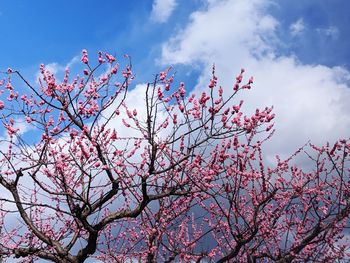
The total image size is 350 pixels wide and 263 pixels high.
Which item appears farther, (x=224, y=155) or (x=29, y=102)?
(x=29, y=102)

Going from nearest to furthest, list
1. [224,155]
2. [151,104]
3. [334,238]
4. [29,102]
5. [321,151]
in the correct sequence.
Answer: [151,104] < [224,155] < [29,102] < [321,151] < [334,238]

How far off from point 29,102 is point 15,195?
2.15m

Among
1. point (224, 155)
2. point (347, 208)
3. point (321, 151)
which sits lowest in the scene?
point (347, 208)

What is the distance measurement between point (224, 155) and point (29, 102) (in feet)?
15.3

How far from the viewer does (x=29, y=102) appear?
9.47 metres

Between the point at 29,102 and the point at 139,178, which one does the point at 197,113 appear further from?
the point at 29,102

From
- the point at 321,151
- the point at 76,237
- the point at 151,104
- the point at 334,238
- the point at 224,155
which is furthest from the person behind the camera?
the point at 334,238

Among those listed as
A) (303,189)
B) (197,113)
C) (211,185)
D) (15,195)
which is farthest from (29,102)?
(303,189)

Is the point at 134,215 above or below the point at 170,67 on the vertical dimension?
below

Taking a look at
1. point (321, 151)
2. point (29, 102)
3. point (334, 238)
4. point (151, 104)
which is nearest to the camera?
point (151, 104)

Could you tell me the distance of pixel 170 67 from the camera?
9031 mm

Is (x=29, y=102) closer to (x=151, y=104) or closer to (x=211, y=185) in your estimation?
(x=151, y=104)

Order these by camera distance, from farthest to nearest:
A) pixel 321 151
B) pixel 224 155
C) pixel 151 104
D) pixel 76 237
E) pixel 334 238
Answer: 1. pixel 334 238
2. pixel 321 151
3. pixel 76 237
4. pixel 224 155
5. pixel 151 104

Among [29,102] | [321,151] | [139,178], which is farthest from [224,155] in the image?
[29,102]
